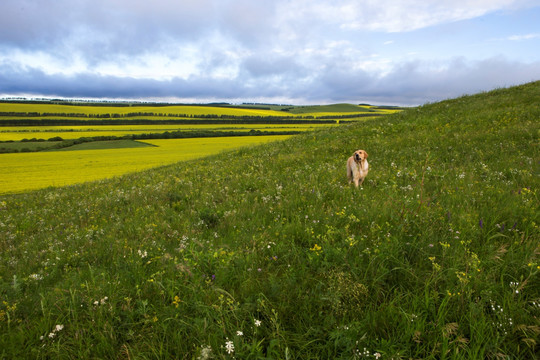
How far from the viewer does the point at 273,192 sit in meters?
7.04

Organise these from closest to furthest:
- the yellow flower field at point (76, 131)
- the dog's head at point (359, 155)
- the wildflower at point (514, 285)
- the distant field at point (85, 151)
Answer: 1. the wildflower at point (514, 285)
2. the dog's head at point (359, 155)
3. the distant field at point (85, 151)
4. the yellow flower field at point (76, 131)

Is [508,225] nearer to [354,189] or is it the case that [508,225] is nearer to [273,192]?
[354,189]

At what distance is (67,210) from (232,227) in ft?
25.7

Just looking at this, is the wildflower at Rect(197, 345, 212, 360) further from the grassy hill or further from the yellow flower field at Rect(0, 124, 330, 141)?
the yellow flower field at Rect(0, 124, 330, 141)

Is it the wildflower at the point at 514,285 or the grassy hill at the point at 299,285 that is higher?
the wildflower at the point at 514,285

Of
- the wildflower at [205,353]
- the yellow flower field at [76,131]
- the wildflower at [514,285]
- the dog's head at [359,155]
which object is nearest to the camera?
the wildflower at [205,353]

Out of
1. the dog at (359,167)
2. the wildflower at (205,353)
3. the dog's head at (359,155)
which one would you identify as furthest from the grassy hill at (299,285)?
the dog's head at (359,155)

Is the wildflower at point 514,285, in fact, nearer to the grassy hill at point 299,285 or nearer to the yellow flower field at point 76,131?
the grassy hill at point 299,285

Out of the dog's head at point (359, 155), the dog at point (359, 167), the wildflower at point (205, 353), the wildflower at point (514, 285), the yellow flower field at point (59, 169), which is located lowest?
the yellow flower field at point (59, 169)

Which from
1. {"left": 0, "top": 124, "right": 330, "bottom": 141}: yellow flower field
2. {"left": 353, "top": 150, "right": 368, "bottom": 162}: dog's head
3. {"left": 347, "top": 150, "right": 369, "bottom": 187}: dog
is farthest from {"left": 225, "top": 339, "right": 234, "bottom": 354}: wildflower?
{"left": 0, "top": 124, "right": 330, "bottom": 141}: yellow flower field

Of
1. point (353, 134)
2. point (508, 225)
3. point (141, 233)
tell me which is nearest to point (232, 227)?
point (141, 233)

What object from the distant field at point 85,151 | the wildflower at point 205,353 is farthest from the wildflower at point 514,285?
the distant field at point 85,151

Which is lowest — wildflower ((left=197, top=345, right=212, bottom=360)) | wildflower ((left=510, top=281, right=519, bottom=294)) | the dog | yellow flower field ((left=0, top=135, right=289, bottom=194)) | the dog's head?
yellow flower field ((left=0, top=135, right=289, bottom=194))

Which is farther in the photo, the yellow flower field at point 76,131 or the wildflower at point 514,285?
the yellow flower field at point 76,131
